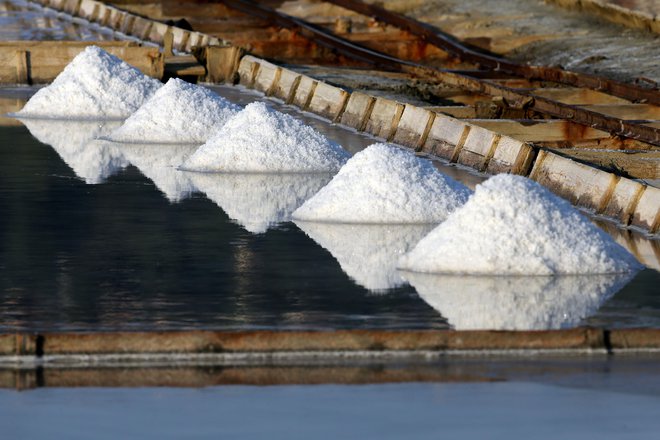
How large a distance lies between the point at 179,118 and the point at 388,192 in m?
6.94

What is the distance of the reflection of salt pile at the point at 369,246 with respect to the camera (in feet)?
38.8

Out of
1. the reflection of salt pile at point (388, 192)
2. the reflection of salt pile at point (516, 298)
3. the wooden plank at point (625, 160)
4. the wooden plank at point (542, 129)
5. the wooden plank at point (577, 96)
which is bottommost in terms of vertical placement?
the wooden plank at point (577, 96)

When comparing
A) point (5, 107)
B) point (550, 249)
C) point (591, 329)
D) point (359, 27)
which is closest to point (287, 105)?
point (5, 107)

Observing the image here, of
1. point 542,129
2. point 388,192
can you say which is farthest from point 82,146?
point 388,192

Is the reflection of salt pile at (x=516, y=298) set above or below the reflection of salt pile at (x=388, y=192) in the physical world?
above

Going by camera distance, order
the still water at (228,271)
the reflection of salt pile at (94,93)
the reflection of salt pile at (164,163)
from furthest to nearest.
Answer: the reflection of salt pile at (94,93)
the reflection of salt pile at (164,163)
the still water at (228,271)

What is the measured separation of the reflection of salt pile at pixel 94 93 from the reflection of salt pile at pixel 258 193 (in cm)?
609

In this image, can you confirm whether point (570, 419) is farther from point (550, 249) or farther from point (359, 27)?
point (359, 27)

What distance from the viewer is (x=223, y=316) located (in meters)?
10.3

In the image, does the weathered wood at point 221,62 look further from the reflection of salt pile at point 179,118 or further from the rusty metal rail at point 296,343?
the rusty metal rail at point 296,343

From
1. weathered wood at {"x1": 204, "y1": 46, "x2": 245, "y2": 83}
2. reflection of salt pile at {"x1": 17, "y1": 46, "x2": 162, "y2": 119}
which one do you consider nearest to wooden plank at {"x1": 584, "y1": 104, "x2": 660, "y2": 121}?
reflection of salt pile at {"x1": 17, "y1": 46, "x2": 162, "y2": 119}

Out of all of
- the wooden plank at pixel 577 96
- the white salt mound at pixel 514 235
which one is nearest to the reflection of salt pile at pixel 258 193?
the white salt mound at pixel 514 235

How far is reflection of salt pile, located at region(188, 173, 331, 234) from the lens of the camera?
A: 48.9 feet

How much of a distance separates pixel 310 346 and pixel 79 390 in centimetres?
137
